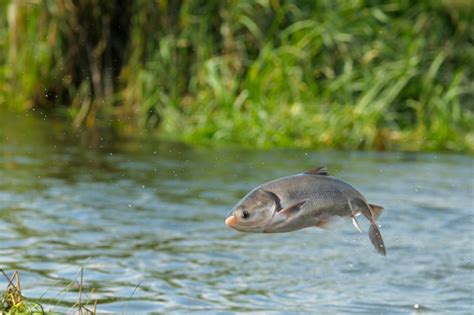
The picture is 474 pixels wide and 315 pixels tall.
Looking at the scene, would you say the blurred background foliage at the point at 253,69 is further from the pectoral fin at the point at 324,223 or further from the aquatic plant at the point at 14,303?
the pectoral fin at the point at 324,223

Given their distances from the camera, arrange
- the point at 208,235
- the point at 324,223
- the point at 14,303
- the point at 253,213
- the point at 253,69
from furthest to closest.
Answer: the point at 253,69 → the point at 208,235 → the point at 14,303 → the point at 324,223 → the point at 253,213

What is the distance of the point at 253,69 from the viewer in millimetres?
13469

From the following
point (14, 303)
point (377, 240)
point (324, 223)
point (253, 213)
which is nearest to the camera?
point (253, 213)

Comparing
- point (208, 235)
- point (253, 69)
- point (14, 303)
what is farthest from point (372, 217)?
point (253, 69)

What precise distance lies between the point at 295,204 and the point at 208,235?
12.3 ft

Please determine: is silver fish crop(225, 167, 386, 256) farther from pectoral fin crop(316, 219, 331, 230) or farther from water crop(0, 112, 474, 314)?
water crop(0, 112, 474, 314)

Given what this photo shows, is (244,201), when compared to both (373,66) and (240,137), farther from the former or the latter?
(373,66)

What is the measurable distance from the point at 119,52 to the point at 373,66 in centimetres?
Result: 305

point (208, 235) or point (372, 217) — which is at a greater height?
point (372, 217)

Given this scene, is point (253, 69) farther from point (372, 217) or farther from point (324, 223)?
point (324, 223)

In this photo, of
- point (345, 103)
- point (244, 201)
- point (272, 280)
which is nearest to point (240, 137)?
point (345, 103)

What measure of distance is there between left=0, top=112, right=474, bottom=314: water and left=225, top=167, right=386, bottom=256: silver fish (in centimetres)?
96

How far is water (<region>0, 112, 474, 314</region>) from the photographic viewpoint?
650 cm

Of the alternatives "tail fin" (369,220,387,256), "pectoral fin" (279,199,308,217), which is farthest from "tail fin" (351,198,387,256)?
"pectoral fin" (279,199,308,217)
